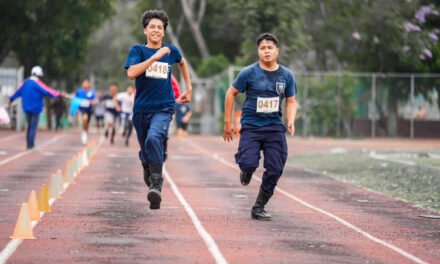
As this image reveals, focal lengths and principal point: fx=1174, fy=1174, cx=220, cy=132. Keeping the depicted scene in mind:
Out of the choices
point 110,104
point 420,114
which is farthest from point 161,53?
point 420,114

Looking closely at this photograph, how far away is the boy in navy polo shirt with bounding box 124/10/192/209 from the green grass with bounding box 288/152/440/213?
15.3 ft

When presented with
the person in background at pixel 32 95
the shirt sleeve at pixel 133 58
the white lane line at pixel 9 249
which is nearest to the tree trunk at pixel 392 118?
the person in background at pixel 32 95

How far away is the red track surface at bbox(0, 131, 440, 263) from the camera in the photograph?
33.3 ft

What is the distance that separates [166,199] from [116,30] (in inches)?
3208

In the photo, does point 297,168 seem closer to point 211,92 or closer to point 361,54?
point 361,54

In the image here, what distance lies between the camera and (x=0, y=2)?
2025 inches

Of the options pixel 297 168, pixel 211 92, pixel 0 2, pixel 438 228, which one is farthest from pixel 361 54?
pixel 438 228

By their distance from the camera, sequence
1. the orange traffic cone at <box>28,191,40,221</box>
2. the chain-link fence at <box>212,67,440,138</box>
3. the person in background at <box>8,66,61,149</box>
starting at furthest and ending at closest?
the chain-link fence at <box>212,67,440,138</box>
the person in background at <box>8,66,61,149</box>
the orange traffic cone at <box>28,191,40,221</box>

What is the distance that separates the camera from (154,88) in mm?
13125

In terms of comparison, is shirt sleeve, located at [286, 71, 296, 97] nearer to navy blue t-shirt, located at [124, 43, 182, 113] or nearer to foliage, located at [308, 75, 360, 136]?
navy blue t-shirt, located at [124, 43, 182, 113]

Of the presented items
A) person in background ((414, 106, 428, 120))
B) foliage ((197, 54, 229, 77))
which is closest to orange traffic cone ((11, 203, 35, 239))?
person in background ((414, 106, 428, 120))

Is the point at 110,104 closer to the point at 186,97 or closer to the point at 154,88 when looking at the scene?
the point at 186,97

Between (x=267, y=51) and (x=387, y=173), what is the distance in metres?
11.5

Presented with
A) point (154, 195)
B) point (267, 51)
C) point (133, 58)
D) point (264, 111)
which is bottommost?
point (154, 195)
